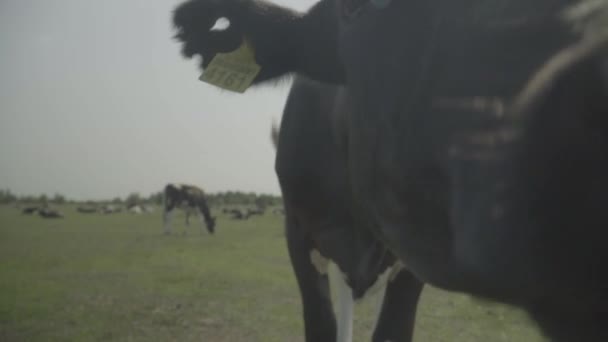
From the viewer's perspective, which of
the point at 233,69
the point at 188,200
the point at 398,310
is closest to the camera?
the point at 233,69

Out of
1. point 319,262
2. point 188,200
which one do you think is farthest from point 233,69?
point 188,200

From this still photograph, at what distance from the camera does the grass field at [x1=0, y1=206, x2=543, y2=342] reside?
5.14 meters

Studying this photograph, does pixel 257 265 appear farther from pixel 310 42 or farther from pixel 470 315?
pixel 310 42

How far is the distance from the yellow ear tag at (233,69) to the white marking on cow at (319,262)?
3.82 ft

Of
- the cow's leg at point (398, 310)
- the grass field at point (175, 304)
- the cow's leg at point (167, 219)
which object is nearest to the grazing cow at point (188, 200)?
the cow's leg at point (167, 219)

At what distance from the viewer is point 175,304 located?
646 cm

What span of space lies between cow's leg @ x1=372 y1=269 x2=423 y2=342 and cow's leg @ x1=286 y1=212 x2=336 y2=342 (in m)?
0.25

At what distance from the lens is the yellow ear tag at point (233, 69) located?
2057mm

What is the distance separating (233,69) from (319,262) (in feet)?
4.22

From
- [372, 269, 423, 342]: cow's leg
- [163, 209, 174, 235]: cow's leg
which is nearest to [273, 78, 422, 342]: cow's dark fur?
[372, 269, 423, 342]: cow's leg

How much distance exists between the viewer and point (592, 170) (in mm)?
605

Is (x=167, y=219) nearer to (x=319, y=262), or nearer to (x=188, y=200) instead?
(x=188, y=200)

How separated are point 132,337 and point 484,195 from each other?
188 inches

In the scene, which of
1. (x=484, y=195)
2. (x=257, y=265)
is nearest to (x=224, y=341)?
(x=484, y=195)
